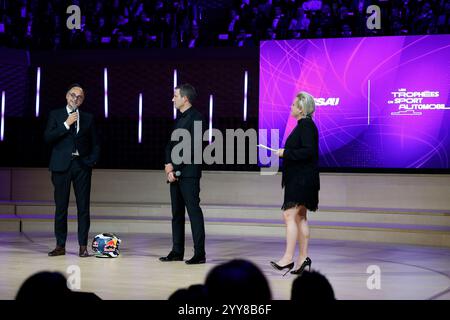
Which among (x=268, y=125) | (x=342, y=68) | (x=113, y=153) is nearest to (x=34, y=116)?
(x=113, y=153)

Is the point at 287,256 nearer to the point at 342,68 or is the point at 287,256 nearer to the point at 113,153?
the point at 342,68

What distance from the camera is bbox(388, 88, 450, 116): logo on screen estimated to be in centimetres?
1019

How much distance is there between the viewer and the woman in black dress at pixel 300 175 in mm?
5613

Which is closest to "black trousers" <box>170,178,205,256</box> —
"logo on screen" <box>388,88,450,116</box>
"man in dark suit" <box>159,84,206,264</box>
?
"man in dark suit" <box>159,84,206,264</box>

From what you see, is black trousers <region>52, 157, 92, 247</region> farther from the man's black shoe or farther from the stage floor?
the man's black shoe

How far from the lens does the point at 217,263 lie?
21.0ft

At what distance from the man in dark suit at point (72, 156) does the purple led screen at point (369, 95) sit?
4.60 metres

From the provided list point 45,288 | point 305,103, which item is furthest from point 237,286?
point 305,103

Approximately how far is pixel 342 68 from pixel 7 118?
489 cm

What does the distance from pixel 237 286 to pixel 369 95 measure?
348 inches

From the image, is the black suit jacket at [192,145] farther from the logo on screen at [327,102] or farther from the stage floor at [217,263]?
the logo on screen at [327,102]

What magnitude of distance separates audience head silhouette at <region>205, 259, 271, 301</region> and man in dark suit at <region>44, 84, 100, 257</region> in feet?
15.6

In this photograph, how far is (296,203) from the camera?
5.62 metres

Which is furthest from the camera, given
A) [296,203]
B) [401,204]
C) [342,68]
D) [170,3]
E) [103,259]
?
[170,3]
